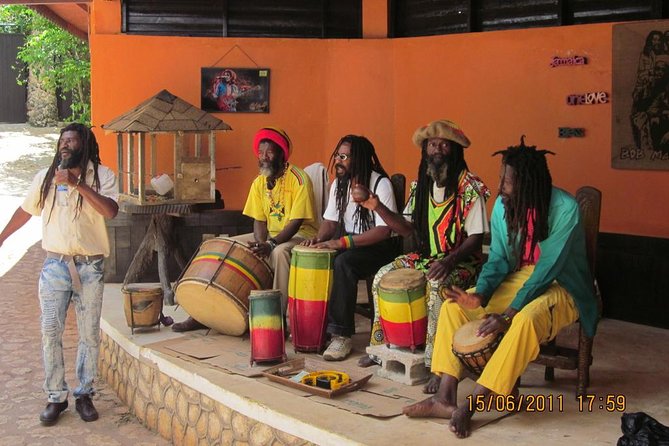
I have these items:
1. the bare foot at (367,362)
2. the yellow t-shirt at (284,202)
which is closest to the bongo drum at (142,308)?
the yellow t-shirt at (284,202)

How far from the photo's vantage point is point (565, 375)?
17.1 ft

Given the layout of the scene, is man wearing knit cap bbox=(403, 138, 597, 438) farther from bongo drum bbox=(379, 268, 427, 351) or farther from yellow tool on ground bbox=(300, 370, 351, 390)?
yellow tool on ground bbox=(300, 370, 351, 390)

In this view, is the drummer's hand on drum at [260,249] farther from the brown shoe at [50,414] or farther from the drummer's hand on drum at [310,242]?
the brown shoe at [50,414]

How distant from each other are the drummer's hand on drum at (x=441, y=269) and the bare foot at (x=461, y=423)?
3.38 ft

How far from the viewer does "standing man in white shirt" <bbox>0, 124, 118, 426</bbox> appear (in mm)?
5352

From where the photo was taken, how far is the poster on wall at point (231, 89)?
27.3ft

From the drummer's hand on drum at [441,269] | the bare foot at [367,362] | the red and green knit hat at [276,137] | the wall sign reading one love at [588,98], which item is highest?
the wall sign reading one love at [588,98]

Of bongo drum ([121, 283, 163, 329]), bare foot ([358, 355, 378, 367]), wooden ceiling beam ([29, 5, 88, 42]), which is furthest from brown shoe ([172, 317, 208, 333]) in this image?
wooden ceiling beam ([29, 5, 88, 42])

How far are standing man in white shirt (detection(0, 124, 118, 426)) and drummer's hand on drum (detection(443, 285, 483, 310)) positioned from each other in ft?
6.95

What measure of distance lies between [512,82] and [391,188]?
210cm

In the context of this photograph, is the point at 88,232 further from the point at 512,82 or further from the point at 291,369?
the point at 512,82

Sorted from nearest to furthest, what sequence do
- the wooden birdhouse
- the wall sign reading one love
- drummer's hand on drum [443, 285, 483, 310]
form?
1. drummer's hand on drum [443, 285, 483, 310]
2. the wall sign reading one love
3. the wooden birdhouse

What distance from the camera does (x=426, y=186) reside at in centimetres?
546
